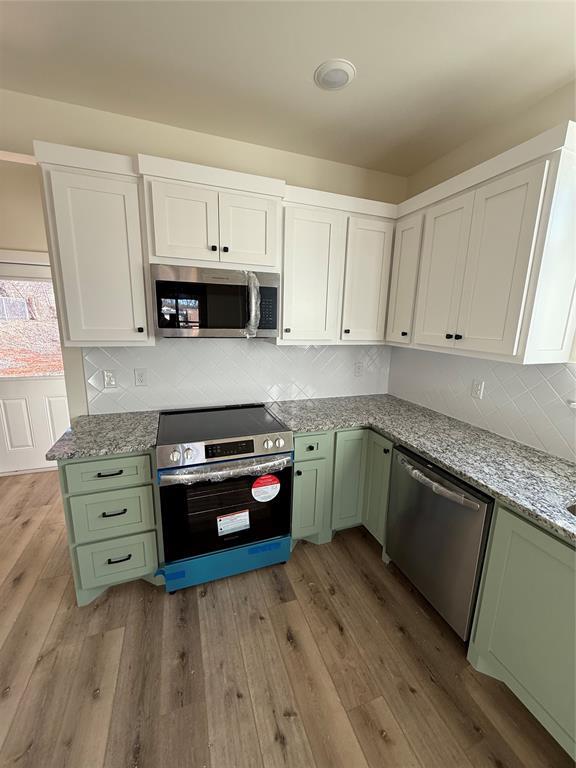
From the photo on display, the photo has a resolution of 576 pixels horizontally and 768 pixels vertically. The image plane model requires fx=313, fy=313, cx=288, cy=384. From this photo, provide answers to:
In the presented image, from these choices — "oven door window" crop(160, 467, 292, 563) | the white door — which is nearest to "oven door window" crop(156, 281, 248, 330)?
"oven door window" crop(160, 467, 292, 563)

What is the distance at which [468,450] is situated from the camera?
168 cm

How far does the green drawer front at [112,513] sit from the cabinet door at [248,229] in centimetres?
144

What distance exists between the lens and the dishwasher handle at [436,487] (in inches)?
55.0

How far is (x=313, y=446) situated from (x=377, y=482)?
52cm

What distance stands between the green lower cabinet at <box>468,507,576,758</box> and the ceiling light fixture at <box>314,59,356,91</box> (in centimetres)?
208

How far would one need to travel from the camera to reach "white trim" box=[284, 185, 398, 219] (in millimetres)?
1958

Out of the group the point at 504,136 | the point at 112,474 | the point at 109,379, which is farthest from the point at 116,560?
the point at 504,136

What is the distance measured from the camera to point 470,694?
140cm

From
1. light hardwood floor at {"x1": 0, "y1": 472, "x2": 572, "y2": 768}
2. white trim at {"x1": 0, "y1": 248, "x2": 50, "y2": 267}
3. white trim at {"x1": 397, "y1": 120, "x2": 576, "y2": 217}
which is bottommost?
light hardwood floor at {"x1": 0, "y1": 472, "x2": 572, "y2": 768}

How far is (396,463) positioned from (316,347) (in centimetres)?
109

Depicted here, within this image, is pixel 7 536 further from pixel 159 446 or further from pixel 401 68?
pixel 401 68

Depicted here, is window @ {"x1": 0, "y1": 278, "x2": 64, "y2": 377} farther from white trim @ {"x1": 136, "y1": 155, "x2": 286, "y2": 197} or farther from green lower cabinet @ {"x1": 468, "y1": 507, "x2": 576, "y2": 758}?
green lower cabinet @ {"x1": 468, "y1": 507, "x2": 576, "y2": 758}

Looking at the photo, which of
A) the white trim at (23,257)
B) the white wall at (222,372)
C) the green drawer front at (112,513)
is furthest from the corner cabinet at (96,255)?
the white trim at (23,257)

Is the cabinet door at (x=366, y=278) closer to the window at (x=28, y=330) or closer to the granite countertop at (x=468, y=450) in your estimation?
the granite countertop at (x=468, y=450)
